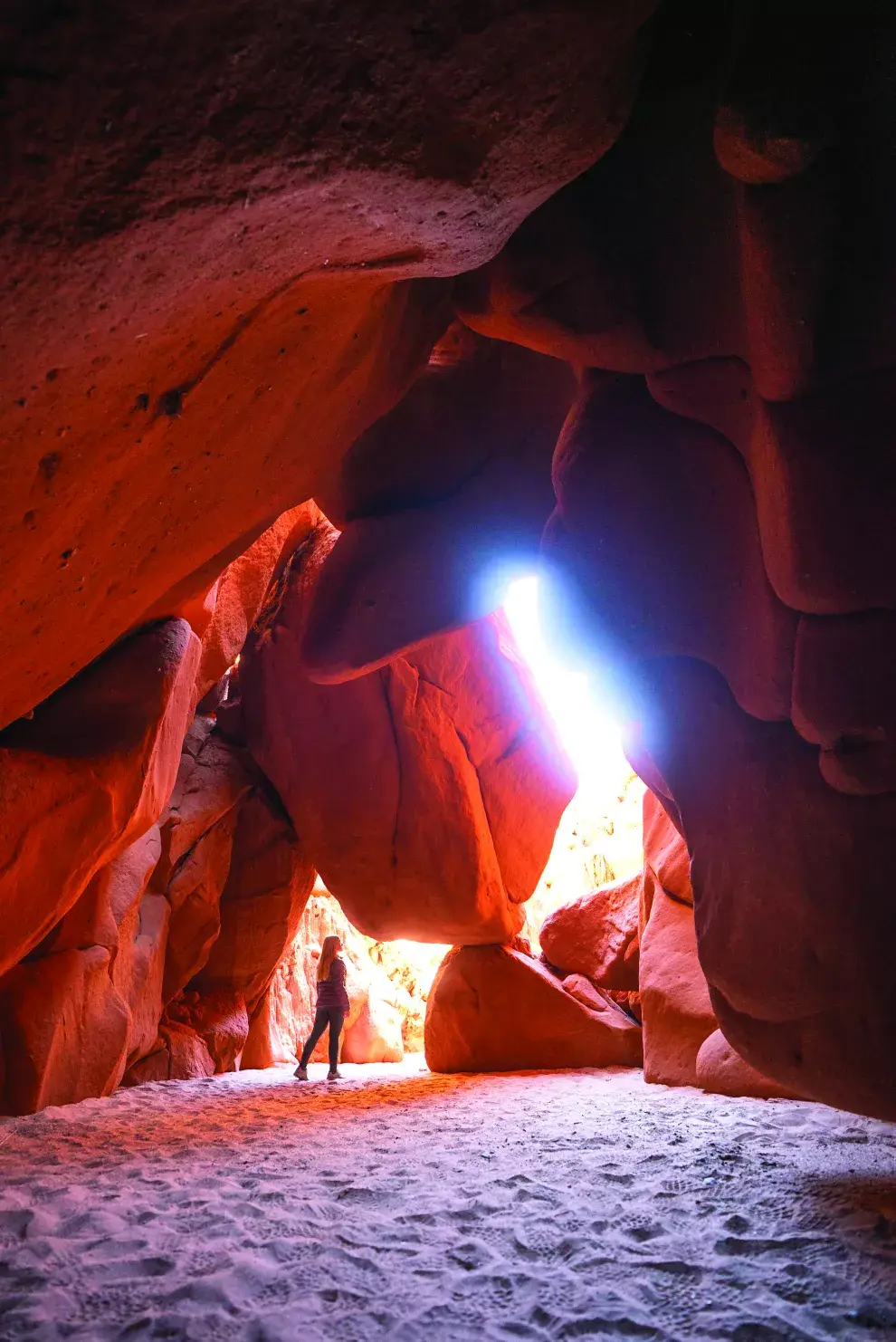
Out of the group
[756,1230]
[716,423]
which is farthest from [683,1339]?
[716,423]

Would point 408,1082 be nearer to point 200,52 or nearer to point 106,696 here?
point 106,696

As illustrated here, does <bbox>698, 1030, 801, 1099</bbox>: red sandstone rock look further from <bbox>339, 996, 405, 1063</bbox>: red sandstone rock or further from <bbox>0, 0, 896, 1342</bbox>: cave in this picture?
<bbox>339, 996, 405, 1063</bbox>: red sandstone rock

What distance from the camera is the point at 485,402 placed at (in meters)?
5.50

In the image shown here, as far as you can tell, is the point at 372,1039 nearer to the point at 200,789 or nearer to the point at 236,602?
the point at 200,789

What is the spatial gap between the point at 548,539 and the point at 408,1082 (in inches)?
216

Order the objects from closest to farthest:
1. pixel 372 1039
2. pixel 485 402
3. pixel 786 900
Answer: pixel 786 900 → pixel 485 402 → pixel 372 1039

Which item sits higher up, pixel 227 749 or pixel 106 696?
pixel 227 749

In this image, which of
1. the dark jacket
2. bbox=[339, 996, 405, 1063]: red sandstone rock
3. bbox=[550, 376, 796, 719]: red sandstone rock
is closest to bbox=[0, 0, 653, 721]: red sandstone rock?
bbox=[550, 376, 796, 719]: red sandstone rock

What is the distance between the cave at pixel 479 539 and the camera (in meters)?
1.80

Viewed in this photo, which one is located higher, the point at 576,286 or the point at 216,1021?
the point at 576,286

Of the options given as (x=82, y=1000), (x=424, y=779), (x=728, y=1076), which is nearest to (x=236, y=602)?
(x=424, y=779)

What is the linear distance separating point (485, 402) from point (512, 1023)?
578 centimetres

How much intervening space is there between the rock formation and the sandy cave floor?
0.59 meters

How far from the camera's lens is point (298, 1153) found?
377 centimetres
